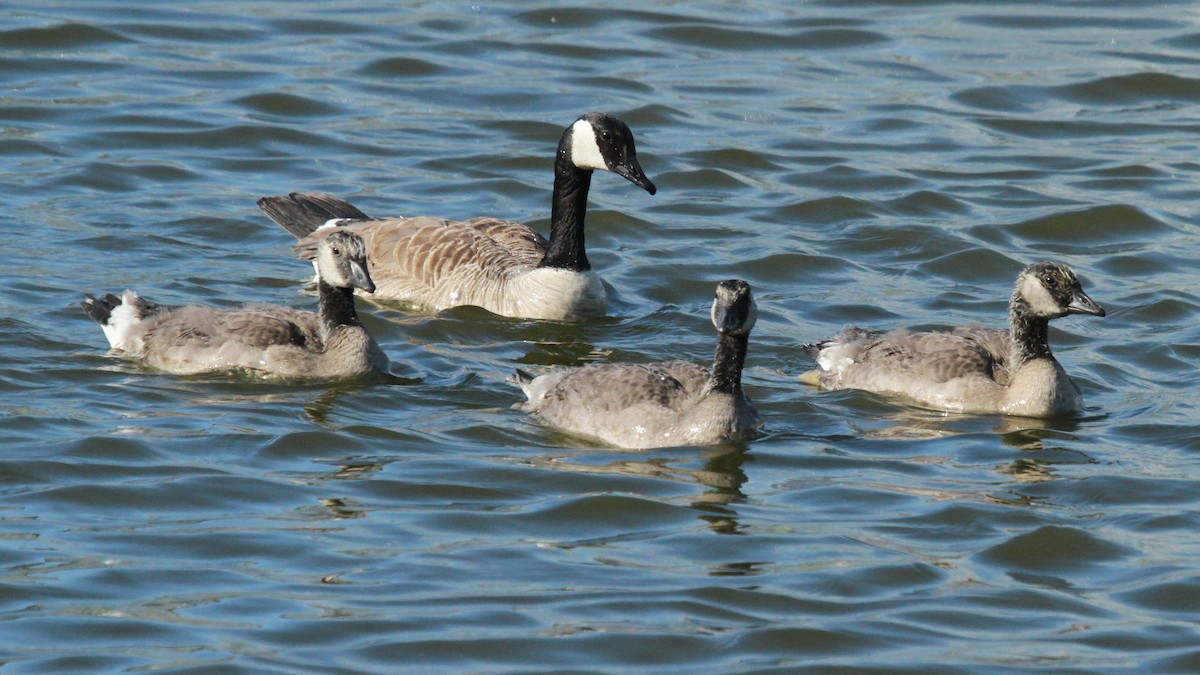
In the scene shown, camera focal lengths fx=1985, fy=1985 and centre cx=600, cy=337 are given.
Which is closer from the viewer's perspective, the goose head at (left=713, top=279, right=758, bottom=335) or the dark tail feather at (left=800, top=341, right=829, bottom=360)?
the goose head at (left=713, top=279, right=758, bottom=335)

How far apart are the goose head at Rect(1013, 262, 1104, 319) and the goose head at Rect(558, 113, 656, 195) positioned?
3919 mm

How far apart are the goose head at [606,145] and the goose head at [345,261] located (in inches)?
125

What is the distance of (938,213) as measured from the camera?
1864 centimetres

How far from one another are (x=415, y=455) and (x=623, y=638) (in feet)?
9.76

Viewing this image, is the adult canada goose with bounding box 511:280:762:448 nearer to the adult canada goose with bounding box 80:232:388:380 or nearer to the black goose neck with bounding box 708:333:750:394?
the black goose neck with bounding box 708:333:750:394

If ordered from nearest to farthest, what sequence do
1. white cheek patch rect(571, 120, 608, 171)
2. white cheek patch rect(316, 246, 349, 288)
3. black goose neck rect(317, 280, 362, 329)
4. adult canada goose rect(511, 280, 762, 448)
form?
adult canada goose rect(511, 280, 762, 448) < white cheek patch rect(316, 246, 349, 288) < black goose neck rect(317, 280, 362, 329) < white cheek patch rect(571, 120, 608, 171)

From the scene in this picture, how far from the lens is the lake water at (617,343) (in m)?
9.42

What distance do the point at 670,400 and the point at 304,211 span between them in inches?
223

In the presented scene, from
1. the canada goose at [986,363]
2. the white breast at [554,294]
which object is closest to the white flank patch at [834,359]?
the canada goose at [986,363]

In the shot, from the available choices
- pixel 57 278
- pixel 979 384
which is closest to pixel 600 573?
pixel 979 384

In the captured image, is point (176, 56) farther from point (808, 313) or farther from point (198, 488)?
point (198, 488)

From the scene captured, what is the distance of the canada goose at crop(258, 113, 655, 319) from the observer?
51.6 feet

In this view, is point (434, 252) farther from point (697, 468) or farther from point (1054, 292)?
point (1054, 292)

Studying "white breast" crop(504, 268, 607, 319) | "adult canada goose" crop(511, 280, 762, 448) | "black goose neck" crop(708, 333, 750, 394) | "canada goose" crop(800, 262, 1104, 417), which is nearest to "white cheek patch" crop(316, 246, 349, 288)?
"adult canada goose" crop(511, 280, 762, 448)
